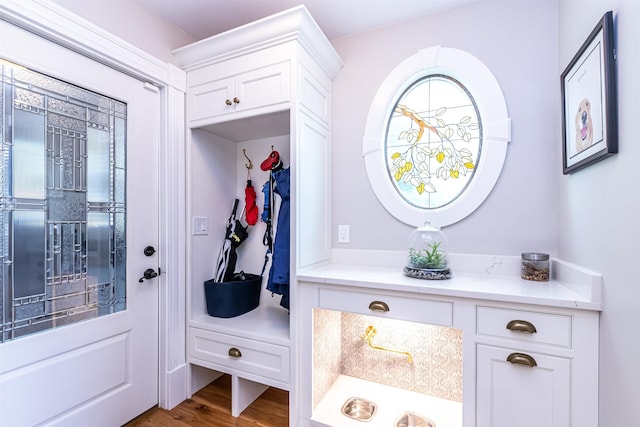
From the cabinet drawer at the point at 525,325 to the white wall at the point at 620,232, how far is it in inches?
4.4

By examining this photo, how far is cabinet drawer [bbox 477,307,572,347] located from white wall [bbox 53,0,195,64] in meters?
2.30

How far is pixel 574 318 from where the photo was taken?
3.56 feet

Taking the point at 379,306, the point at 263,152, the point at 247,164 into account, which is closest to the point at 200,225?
the point at 247,164

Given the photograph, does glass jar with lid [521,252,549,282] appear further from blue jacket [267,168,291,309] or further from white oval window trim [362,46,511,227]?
blue jacket [267,168,291,309]

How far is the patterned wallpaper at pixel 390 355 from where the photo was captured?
1620 mm

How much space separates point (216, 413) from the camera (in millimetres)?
1740

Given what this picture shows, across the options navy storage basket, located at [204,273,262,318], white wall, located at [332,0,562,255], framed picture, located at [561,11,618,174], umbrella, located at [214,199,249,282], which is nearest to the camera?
framed picture, located at [561,11,618,174]

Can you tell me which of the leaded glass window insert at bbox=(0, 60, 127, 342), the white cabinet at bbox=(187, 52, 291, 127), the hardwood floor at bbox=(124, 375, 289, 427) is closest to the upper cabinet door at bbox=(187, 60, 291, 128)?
the white cabinet at bbox=(187, 52, 291, 127)

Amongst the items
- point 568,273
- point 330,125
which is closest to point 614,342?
point 568,273

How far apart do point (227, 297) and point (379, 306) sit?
103 cm

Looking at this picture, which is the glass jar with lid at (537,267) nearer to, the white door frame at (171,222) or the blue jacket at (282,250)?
the blue jacket at (282,250)

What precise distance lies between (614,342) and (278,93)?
69.5 inches

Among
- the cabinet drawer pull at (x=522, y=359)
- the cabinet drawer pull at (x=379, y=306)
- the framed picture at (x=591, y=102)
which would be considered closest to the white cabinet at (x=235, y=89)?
the cabinet drawer pull at (x=379, y=306)

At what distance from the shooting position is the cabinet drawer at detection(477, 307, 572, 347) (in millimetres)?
1105
